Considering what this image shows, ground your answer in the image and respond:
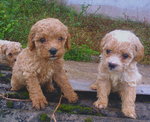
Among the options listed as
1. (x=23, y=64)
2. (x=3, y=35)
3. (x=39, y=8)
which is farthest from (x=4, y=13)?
(x=23, y=64)

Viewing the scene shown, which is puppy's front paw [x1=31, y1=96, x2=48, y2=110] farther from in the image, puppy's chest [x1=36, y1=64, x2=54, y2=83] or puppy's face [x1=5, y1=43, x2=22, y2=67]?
puppy's face [x1=5, y1=43, x2=22, y2=67]

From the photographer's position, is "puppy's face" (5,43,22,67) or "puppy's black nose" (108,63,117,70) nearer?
"puppy's black nose" (108,63,117,70)

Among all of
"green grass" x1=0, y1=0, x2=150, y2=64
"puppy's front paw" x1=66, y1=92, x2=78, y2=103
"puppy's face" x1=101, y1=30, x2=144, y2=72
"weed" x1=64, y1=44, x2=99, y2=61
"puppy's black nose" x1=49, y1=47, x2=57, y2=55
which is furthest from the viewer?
"green grass" x1=0, y1=0, x2=150, y2=64

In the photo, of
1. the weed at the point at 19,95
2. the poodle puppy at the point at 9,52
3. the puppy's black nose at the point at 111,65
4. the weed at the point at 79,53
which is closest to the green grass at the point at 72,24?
the weed at the point at 79,53

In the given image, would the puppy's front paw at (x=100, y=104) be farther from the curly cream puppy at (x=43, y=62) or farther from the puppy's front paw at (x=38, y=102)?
the puppy's front paw at (x=38, y=102)

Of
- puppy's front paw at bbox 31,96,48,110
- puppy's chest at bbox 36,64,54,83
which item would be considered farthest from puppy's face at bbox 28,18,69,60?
puppy's front paw at bbox 31,96,48,110

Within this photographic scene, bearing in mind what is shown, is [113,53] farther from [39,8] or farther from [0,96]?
[39,8]

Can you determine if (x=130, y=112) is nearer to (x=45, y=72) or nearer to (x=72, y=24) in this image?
(x=45, y=72)

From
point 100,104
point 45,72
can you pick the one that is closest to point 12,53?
point 45,72
